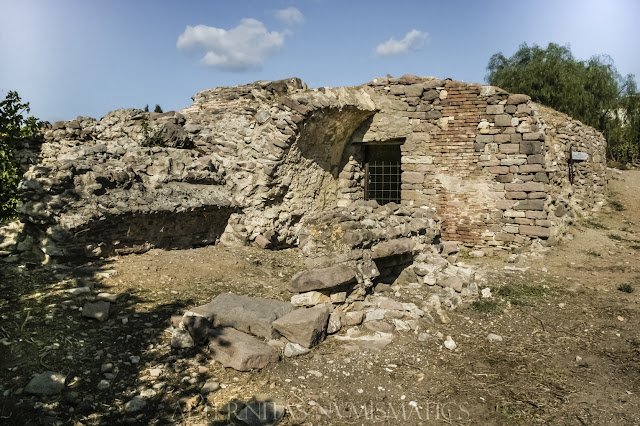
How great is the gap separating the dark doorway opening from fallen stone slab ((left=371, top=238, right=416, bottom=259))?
427cm

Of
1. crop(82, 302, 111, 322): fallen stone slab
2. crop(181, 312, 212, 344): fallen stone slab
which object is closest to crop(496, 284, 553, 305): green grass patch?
crop(181, 312, 212, 344): fallen stone slab

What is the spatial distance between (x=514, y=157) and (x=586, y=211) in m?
3.91

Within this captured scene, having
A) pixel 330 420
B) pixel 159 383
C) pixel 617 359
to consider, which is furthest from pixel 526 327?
pixel 159 383

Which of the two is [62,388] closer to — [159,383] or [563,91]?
[159,383]

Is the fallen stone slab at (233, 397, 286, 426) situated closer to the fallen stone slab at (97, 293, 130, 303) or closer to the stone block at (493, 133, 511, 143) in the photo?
the fallen stone slab at (97, 293, 130, 303)

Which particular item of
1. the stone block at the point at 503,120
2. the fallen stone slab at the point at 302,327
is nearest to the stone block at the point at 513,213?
the stone block at the point at 503,120

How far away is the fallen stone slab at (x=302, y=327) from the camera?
435 cm

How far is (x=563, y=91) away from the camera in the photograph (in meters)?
19.2

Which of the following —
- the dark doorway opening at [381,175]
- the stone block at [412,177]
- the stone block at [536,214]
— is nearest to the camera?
the stone block at [536,214]

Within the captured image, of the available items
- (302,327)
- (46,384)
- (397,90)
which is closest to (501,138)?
(397,90)

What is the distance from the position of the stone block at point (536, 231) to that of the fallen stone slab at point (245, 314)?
6124 mm

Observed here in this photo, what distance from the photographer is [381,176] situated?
37.0ft

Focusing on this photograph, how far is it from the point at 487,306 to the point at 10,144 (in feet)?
29.9

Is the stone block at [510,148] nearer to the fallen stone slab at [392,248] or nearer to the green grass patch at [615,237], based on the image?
the green grass patch at [615,237]
